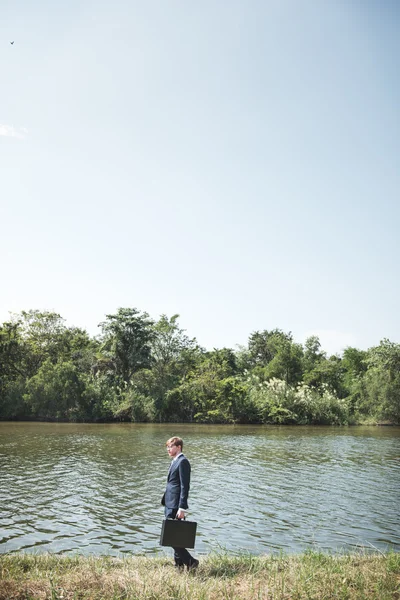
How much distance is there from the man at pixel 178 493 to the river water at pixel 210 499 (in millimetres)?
2804

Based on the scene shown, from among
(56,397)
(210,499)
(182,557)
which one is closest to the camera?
(182,557)

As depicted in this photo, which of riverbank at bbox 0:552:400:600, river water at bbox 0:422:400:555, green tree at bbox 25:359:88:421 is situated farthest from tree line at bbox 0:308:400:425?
riverbank at bbox 0:552:400:600

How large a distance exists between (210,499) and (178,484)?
869 cm

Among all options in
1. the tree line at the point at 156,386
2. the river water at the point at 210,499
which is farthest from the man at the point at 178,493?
the tree line at the point at 156,386

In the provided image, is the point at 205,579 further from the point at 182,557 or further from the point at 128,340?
the point at 128,340

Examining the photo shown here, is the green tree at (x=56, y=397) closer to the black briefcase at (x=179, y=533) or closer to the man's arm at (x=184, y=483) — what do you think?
the man's arm at (x=184, y=483)

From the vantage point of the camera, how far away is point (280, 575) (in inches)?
293

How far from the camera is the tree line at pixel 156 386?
5734 cm

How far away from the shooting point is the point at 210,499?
16234 millimetres

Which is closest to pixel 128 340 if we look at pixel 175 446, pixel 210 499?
pixel 210 499

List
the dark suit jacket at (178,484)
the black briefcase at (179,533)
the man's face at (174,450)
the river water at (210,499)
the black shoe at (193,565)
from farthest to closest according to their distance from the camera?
the river water at (210,499)
the man's face at (174,450)
the dark suit jacket at (178,484)
the black shoe at (193,565)
the black briefcase at (179,533)

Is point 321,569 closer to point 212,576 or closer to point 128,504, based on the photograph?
point 212,576

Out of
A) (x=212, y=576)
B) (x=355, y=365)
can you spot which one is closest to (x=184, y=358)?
(x=355, y=365)

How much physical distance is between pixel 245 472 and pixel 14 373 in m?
51.0
